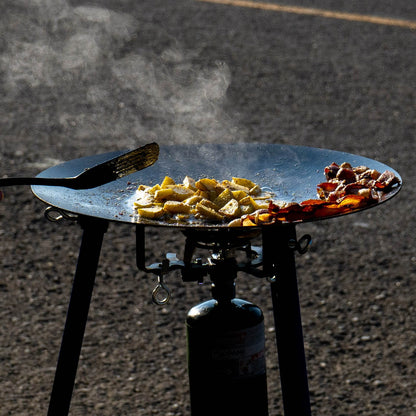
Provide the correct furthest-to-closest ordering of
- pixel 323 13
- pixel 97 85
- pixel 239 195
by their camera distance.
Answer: pixel 323 13
pixel 97 85
pixel 239 195

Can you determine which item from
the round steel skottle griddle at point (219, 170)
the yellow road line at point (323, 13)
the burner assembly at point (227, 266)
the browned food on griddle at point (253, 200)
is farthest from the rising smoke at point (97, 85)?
the browned food on griddle at point (253, 200)

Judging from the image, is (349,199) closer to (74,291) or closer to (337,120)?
(74,291)

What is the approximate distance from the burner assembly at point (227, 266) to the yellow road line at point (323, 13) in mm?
6221

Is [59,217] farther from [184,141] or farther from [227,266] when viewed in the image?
[184,141]

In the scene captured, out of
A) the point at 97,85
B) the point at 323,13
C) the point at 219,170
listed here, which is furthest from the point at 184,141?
the point at 323,13

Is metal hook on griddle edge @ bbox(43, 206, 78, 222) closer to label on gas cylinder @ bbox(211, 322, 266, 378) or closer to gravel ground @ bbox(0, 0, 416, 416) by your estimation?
label on gas cylinder @ bbox(211, 322, 266, 378)

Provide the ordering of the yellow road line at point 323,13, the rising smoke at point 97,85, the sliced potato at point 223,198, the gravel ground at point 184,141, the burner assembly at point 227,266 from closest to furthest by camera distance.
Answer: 1. the burner assembly at point 227,266
2. the sliced potato at point 223,198
3. the gravel ground at point 184,141
4. the rising smoke at point 97,85
5. the yellow road line at point 323,13

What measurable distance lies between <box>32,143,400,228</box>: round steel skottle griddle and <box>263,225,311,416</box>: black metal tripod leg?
0.99 ft

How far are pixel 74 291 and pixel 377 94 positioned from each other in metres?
4.91

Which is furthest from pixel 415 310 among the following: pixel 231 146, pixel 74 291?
pixel 74 291

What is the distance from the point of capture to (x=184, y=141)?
5.50 meters

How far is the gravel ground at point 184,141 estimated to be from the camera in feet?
10.1

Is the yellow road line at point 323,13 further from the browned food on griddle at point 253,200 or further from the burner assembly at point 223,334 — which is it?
the burner assembly at point 223,334

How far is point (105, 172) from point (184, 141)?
345cm
